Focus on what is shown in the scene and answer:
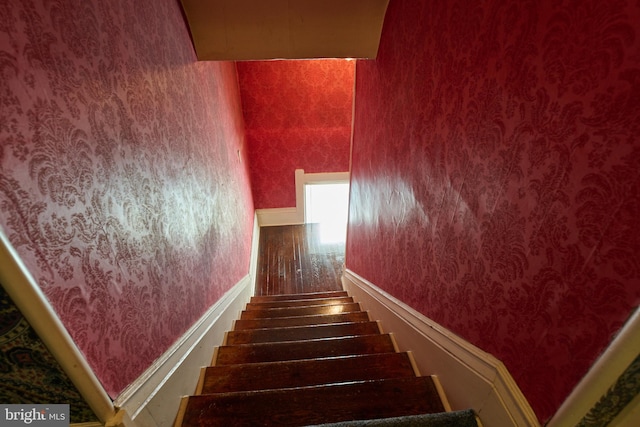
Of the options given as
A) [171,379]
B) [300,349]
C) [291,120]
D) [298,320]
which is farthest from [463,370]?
[291,120]

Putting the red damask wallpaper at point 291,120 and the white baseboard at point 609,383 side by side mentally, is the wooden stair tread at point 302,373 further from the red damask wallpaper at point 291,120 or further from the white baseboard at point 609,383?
the red damask wallpaper at point 291,120

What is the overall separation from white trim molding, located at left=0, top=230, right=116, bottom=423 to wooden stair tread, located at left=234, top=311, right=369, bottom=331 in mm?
1440

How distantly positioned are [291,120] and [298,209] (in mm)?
1501

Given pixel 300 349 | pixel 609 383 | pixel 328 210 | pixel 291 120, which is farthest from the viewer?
pixel 328 210

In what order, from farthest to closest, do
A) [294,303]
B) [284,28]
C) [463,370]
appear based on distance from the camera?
1. [294,303]
2. [284,28]
3. [463,370]

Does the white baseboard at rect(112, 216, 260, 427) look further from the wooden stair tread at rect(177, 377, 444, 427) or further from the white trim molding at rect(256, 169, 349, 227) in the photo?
the white trim molding at rect(256, 169, 349, 227)

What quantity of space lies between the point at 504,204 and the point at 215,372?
4.52 feet

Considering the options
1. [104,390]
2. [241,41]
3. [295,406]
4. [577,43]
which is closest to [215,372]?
[295,406]

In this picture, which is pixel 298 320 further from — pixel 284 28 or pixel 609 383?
pixel 284 28

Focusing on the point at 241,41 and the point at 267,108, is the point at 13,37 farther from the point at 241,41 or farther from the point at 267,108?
the point at 267,108

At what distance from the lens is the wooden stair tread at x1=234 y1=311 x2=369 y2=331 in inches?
84.1

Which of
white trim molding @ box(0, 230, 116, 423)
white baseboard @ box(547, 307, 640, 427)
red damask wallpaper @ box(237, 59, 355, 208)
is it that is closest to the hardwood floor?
red damask wallpaper @ box(237, 59, 355, 208)

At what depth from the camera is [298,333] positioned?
1.88 metres

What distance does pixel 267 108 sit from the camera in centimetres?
435
